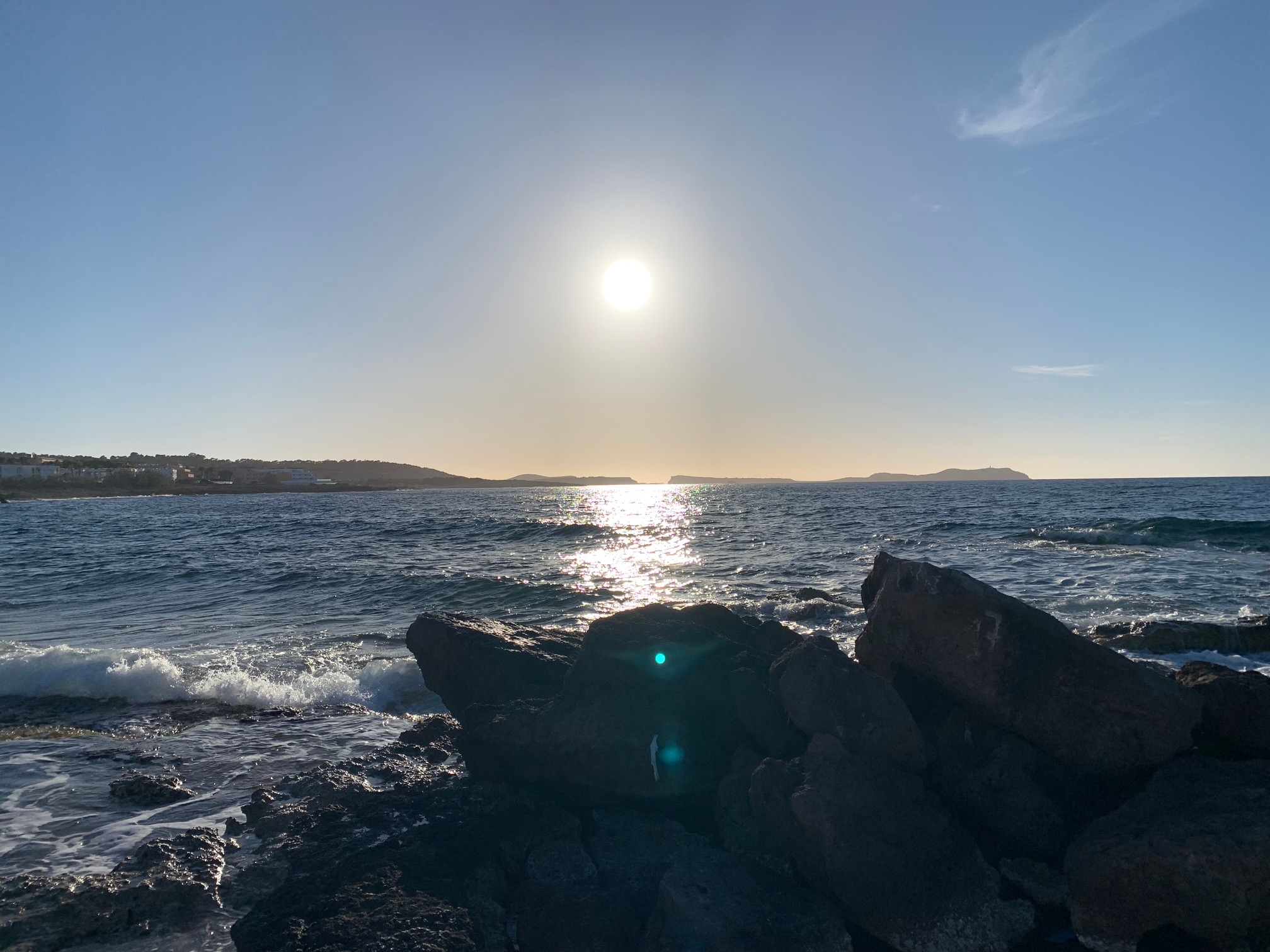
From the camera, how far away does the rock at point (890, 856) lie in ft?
16.2

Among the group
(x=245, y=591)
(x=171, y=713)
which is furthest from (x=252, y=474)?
(x=171, y=713)

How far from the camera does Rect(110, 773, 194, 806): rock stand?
23.3 ft

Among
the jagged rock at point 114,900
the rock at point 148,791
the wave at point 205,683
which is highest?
the jagged rock at point 114,900

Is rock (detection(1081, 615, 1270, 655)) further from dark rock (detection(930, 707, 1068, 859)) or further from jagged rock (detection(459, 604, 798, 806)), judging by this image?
jagged rock (detection(459, 604, 798, 806))

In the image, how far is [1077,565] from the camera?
24703mm

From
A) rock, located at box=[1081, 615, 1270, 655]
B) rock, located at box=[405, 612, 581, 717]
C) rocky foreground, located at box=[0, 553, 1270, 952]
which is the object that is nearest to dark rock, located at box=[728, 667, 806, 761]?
rocky foreground, located at box=[0, 553, 1270, 952]

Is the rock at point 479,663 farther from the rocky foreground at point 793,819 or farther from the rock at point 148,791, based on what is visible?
the rock at point 148,791

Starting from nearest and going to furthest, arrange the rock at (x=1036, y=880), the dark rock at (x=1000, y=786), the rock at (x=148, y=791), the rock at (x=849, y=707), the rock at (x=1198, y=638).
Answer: the rock at (x=1036, y=880), the dark rock at (x=1000, y=786), the rock at (x=849, y=707), the rock at (x=148, y=791), the rock at (x=1198, y=638)

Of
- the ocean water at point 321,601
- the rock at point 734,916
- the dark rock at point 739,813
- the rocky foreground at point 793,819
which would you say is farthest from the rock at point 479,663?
the rock at point 734,916

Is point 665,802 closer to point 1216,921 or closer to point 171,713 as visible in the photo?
point 1216,921

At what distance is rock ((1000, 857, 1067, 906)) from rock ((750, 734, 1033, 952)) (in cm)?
19

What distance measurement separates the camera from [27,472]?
12012cm

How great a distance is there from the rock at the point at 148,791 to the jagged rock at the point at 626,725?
117 inches

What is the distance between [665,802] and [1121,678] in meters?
4.14
